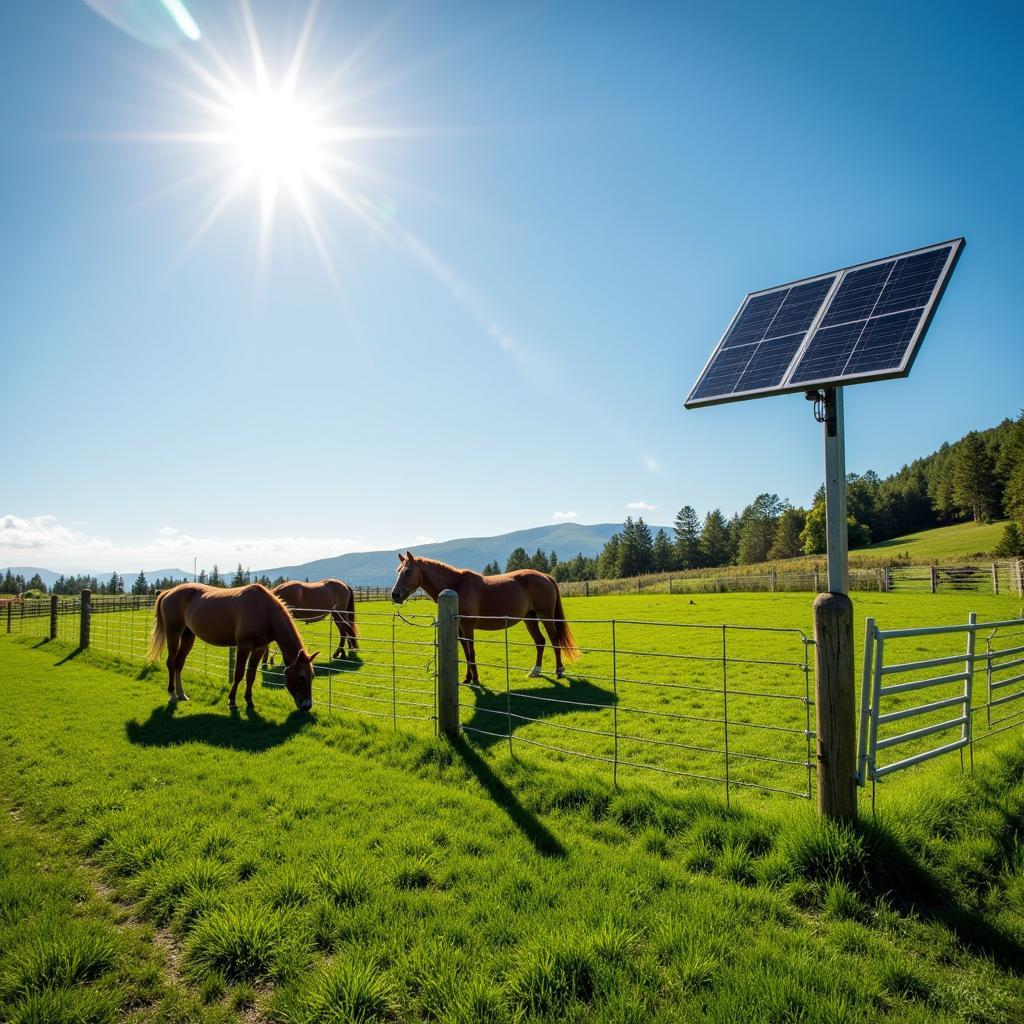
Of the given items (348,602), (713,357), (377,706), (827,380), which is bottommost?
(377,706)

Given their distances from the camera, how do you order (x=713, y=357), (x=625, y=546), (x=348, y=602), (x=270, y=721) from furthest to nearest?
(x=625, y=546), (x=348, y=602), (x=270, y=721), (x=713, y=357)

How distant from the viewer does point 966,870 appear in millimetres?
3818

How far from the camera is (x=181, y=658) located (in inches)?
415

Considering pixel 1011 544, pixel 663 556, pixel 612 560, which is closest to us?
pixel 1011 544

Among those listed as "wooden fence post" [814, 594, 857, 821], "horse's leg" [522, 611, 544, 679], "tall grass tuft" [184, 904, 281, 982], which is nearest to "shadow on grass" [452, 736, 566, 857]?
"tall grass tuft" [184, 904, 281, 982]

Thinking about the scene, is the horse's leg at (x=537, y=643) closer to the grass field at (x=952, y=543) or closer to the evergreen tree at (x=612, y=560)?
the grass field at (x=952, y=543)

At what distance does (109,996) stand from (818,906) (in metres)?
3.96

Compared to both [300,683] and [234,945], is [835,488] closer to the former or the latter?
[234,945]

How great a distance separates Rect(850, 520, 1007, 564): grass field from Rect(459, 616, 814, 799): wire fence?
172 feet

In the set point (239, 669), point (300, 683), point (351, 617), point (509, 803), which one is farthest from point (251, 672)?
point (509, 803)

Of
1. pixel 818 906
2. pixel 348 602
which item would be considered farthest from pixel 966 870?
pixel 348 602

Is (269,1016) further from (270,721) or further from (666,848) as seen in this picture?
(270,721)

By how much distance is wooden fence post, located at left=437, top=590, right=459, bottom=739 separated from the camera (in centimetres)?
693

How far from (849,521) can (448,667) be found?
284 ft
